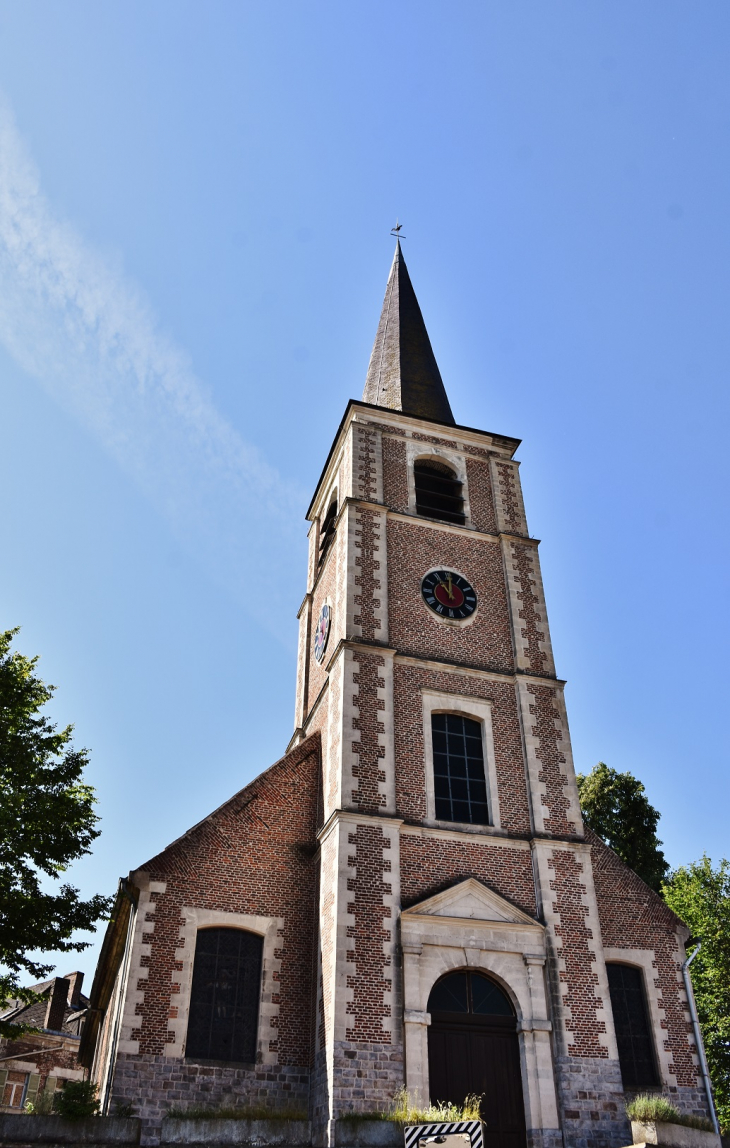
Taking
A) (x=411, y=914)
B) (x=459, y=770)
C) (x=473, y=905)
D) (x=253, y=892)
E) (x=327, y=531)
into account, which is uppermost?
(x=327, y=531)

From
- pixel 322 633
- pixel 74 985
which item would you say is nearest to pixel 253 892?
pixel 322 633

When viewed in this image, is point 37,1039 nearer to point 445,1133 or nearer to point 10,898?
point 10,898

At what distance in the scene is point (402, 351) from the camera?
26625mm

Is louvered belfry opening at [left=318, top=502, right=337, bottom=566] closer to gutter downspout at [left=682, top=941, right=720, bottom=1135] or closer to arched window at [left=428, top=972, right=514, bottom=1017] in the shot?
arched window at [left=428, top=972, right=514, bottom=1017]

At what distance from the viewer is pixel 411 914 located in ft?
49.3

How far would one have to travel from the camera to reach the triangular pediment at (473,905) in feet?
50.1

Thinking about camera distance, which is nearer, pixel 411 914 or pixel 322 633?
pixel 411 914

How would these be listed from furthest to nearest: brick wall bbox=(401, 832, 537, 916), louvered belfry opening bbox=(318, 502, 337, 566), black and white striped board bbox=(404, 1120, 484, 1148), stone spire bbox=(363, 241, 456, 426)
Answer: stone spire bbox=(363, 241, 456, 426) < louvered belfry opening bbox=(318, 502, 337, 566) < brick wall bbox=(401, 832, 537, 916) < black and white striped board bbox=(404, 1120, 484, 1148)

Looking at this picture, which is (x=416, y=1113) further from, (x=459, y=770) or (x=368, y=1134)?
(x=459, y=770)

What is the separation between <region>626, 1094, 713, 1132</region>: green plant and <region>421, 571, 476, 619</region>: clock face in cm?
952

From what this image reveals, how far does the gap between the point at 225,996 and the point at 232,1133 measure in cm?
246

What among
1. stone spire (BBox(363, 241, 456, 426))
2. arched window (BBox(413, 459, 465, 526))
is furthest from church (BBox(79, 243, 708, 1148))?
stone spire (BBox(363, 241, 456, 426))

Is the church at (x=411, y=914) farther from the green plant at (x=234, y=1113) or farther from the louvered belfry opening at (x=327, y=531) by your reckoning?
the louvered belfry opening at (x=327, y=531)

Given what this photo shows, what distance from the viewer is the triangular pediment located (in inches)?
601
